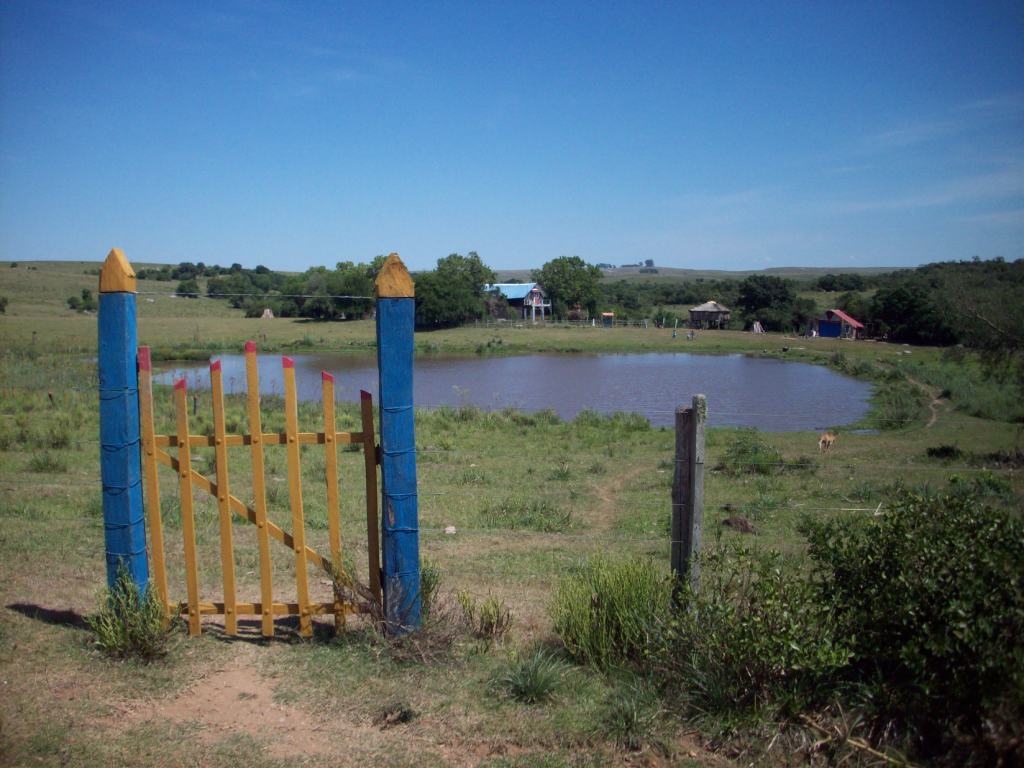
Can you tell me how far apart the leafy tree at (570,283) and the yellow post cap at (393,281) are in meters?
89.3

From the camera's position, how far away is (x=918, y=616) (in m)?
3.70

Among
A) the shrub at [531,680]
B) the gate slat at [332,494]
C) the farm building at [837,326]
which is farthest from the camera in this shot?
the farm building at [837,326]

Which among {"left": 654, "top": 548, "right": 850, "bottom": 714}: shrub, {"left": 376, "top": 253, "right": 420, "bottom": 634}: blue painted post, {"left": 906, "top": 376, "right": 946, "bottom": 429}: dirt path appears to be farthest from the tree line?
{"left": 654, "top": 548, "right": 850, "bottom": 714}: shrub

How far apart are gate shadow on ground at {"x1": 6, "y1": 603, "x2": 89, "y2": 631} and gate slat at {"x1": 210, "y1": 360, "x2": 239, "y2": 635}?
3.14ft

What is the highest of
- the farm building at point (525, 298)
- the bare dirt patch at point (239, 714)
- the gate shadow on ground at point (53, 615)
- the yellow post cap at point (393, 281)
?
the farm building at point (525, 298)

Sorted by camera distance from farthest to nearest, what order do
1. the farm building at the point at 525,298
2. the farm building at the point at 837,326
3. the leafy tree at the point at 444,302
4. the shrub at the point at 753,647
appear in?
the farm building at the point at 525,298 → the leafy tree at the point at 444,302 → the farm building at the point at 837,326 → the shrub at the point at 753,647

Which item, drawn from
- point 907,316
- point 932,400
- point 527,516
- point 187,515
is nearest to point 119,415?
point 187,515

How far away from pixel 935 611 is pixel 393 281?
3.37 meters

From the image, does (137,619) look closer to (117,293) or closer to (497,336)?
(117,293)

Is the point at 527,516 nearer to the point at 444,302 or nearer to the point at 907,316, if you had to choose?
the point at 907,316

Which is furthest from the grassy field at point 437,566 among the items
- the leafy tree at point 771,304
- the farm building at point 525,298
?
the farm building at point 525,298

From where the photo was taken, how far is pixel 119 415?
16.2ft

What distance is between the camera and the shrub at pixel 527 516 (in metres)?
9.66

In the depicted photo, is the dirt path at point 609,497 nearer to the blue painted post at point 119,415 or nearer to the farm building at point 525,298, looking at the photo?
the blue painted post at point 119,415
